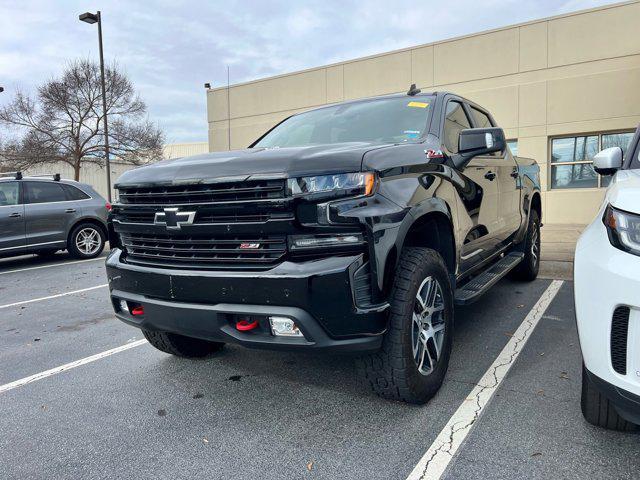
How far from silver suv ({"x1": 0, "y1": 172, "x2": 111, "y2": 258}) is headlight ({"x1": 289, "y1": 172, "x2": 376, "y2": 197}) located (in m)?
7.51

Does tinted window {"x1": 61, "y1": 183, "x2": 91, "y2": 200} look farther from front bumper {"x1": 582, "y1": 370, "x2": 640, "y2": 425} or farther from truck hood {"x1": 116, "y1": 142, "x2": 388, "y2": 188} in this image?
front bumper {"x1": 582, "y1": 370, "x2": 640, "y2": 425}

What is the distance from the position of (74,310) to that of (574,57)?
13.1 m

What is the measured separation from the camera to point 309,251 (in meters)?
2.32

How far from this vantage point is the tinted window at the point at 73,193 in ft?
30.5

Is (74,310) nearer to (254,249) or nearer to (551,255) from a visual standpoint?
(254,249)

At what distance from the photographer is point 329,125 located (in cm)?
378

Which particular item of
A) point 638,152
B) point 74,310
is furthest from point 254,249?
point 74,310

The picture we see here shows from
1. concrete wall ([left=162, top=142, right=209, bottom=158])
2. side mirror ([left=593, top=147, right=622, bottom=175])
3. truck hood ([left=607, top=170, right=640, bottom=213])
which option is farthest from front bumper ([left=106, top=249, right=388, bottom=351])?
concrete wall ([left=162, top=142, right=209, bottom=158])

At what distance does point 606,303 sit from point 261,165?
160cm

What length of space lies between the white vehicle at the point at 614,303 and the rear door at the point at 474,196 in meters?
1.31

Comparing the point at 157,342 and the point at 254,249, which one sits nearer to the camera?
the point at 254,249

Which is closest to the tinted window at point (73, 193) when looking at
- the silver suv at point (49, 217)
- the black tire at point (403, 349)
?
the silver suv at point (49, 217)

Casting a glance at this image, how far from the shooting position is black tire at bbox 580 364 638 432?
2.33m

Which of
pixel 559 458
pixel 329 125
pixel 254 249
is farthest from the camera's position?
pixel 329 125
